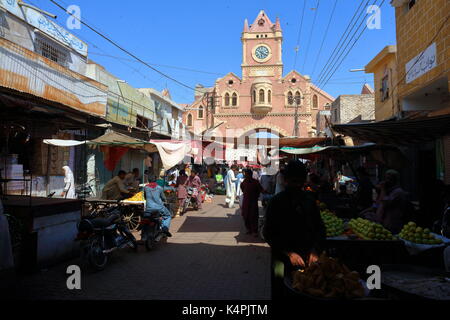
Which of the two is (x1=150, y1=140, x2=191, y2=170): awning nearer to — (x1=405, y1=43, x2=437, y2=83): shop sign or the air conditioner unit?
(x1=405, y1=43, x2=437, y2=83): shop sign

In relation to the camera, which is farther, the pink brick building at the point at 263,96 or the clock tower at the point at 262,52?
the clock tower at the point at 262,52

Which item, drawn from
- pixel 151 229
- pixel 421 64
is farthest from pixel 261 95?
pixel 151 229

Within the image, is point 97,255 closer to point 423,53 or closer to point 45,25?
point 423,53

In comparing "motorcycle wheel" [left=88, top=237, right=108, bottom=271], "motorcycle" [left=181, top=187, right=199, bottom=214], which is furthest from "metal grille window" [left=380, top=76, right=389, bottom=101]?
Answer: "motorcycle wheel" [left=88, top=237, right=108, bottom=271]

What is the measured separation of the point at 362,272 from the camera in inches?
142

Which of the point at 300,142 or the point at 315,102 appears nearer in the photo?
the point at 300,142

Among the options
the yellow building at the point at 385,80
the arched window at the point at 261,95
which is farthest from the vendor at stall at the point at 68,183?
the arched window at the point at 261,95

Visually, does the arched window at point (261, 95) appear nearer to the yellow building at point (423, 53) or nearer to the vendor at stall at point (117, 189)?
the yellow building at point (423, 53)

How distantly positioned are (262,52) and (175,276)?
130 feet

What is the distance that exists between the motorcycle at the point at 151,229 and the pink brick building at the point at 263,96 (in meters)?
32.1

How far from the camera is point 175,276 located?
4.60 metres

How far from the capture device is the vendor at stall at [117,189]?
8320 millimetres

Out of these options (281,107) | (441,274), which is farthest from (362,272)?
(281,107)

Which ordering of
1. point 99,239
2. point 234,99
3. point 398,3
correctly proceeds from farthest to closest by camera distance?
point 234,99 < point 398,3 < point 99,239
